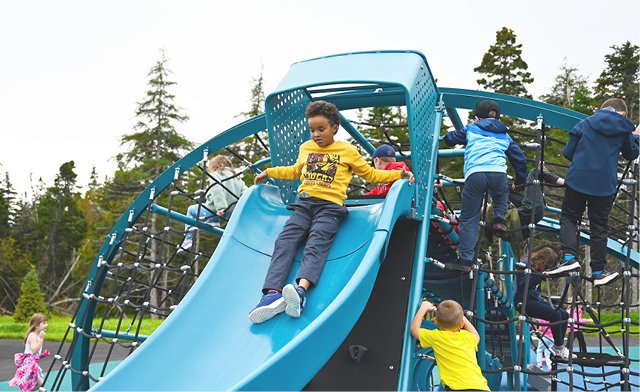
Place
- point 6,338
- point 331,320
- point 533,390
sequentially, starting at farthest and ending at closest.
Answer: point 6,338 < point 533,390 < point 331,320

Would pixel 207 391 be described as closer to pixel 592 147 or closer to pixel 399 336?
pixel 399 336

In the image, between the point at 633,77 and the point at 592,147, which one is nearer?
the point at 592,147

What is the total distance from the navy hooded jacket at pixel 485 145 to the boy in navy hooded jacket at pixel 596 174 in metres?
0.44

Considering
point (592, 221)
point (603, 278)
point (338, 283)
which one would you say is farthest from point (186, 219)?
point (603, 278)

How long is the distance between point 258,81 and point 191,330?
86.1ft

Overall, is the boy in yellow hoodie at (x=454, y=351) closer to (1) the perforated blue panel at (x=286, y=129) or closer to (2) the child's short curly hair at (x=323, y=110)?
(2) the child's short curly hair at (x=323, y=110)

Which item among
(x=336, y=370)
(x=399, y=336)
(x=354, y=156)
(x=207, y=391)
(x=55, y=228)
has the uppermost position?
(x=55, y=228)

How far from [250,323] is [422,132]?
178 centimetres

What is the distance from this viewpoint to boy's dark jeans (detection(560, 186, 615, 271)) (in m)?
4.79

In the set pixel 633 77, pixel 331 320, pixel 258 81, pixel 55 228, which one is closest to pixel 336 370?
pixel 331 320

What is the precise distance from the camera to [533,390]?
8.43 metres

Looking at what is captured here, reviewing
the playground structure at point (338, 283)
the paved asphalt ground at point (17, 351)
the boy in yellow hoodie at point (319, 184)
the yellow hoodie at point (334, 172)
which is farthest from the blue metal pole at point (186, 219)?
the paved asphalt ground at point (17, 351)

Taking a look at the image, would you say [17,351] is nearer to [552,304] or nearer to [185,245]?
[185,245]

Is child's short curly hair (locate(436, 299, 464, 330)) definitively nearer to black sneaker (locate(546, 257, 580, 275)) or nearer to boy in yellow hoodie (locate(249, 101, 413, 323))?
boy in yellow hoodie (locate(249, 101, 413, 323))
